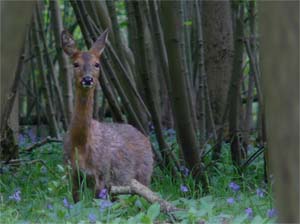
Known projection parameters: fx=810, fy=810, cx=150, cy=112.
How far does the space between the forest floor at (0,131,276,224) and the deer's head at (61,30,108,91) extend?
2.90ft

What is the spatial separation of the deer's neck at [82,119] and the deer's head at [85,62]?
98 mm

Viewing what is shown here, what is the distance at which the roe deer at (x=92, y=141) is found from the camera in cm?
717

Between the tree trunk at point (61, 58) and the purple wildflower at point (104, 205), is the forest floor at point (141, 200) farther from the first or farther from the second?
the tree trunk at point (61, 58)

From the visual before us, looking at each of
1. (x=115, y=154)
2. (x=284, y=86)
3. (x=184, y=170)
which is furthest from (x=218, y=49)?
(x=284, y=86)

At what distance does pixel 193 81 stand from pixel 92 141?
3.95m

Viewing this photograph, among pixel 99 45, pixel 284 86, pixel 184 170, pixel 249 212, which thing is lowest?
pixel 184 170

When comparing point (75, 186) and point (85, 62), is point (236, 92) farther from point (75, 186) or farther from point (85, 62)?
point (75, 186)

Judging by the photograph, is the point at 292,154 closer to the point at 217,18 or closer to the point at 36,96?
the point at 217,18

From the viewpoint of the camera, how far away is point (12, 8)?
83.4 inches

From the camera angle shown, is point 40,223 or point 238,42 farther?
point 238,42

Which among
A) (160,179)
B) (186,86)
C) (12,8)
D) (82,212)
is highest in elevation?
(12,8)

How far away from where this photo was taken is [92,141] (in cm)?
736

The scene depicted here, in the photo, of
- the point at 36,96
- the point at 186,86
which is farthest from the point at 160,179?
the point at 36,96

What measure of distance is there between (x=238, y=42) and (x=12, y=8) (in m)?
5.59
